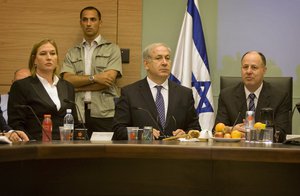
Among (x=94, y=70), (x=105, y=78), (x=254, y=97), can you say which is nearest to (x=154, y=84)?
(x=254, y=97)

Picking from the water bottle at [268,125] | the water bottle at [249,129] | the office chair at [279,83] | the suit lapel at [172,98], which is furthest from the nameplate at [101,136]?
the office chair at [279,83]

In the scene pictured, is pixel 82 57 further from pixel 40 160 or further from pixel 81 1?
pixel 40 160

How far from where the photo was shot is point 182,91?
14.8ft

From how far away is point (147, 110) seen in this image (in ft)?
14.0

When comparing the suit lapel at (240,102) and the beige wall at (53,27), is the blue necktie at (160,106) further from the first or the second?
the beige wall at (53,27)

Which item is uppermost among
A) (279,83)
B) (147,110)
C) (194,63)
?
(194,63)

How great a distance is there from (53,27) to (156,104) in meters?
2.45

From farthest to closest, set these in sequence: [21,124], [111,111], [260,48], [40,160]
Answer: [260,48], [111,111], [21,124], [40,160]

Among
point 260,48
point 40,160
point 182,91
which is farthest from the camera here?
point 260,48

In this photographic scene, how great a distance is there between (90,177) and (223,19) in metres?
3.88

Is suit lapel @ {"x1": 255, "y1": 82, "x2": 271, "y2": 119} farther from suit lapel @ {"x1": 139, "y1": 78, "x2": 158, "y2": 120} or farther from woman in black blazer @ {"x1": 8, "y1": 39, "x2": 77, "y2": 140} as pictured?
woman in black blazer @ {"x1": 8, "y1": 39, "x2": 77, "y2": 140}

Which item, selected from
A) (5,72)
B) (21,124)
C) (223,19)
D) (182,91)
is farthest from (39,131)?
(223,19)

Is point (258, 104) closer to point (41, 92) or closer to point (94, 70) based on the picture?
point (41, 92)

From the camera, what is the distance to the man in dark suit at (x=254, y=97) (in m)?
4.48
